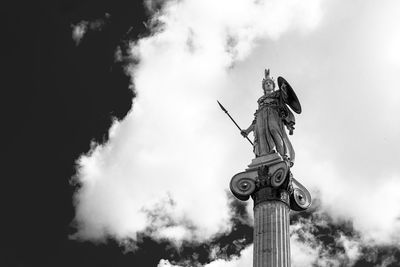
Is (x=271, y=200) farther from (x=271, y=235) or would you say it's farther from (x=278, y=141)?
(x=278, y=141)

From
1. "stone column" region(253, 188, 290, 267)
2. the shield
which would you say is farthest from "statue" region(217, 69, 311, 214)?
"stone column" region(253, 188, 290, 267)

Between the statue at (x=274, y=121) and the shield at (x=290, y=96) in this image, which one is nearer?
the statue at (x=274, y=121)

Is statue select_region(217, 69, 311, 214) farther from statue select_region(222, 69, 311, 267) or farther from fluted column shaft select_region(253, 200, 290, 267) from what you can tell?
fluted column shaft select_region(253, 200, 290, 267)

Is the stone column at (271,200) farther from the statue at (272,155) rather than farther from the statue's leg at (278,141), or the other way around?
the statue's leg at (278,141)

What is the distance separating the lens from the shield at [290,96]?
101ft

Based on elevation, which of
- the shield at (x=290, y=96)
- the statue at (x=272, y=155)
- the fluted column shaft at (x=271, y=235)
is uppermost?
the shield at (x=290, y=96)

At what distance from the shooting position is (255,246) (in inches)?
1027

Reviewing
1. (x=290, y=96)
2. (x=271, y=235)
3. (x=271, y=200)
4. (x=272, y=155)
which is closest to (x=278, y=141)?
(x=272, y=155)

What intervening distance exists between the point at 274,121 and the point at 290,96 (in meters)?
1.65

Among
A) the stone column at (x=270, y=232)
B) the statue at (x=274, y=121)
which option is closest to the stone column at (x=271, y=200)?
the stone column at (x=270, y=232)

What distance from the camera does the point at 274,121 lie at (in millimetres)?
29922

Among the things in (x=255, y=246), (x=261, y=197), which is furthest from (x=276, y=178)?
(x=255, y=246)

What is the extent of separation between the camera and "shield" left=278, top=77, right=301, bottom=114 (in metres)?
30.7

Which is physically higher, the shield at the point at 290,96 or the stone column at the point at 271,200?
the shield at the point at 290,96
